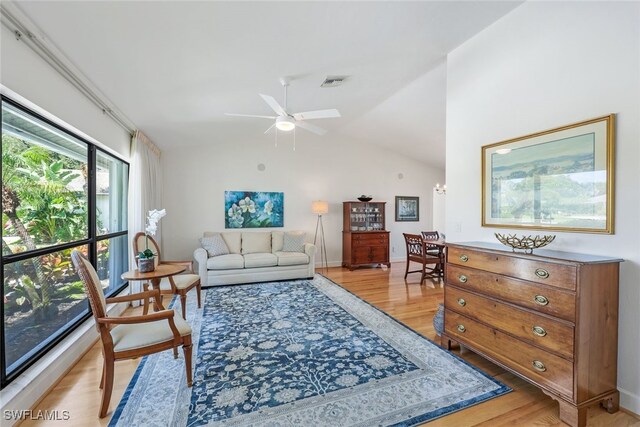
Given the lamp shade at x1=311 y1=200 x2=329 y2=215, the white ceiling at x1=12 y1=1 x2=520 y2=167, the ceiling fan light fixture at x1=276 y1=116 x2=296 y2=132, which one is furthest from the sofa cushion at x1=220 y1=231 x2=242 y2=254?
the ceiling fan light fixture at x1=276 y1=116 x2=296 y2=132

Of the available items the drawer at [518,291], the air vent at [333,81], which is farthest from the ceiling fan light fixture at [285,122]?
the drawer at [518,291]

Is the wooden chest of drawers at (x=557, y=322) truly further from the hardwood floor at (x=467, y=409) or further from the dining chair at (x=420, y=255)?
the dining chair at (x=420, y=255)

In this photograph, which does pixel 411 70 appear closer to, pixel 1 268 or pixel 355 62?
pixel 355 62

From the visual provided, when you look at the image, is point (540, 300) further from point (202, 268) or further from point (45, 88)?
point (202, 268)

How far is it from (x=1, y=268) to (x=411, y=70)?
13.9 ft

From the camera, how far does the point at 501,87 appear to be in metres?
2.65

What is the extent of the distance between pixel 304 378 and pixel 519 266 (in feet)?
6.04

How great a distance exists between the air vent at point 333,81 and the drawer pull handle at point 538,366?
3.32 metres

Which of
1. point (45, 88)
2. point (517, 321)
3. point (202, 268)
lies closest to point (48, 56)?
point (45, 88)

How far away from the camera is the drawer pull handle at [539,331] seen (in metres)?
1.90

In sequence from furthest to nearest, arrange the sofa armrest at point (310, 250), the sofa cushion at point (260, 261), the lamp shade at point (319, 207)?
the lamp shade at point (319, 207) → the sofa armrest at point (310, 250) → the sofa cushion at point (260, 261)

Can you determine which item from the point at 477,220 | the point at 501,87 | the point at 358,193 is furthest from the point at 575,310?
the point at 358,193

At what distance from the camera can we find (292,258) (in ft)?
17.5

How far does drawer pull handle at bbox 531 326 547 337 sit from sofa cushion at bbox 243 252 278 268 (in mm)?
4013
